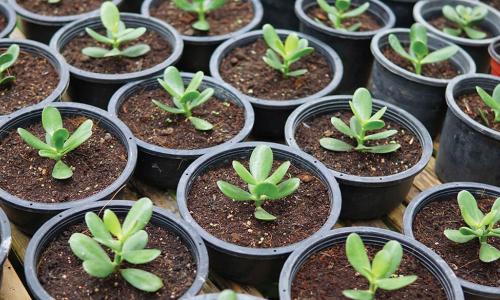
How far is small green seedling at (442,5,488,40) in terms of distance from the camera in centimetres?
288

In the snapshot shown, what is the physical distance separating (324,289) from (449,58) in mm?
1401

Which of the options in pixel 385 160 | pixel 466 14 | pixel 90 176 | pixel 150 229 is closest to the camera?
pixel 150 229

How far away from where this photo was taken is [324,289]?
5.87 ft

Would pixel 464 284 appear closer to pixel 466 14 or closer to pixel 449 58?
pixel 449 58

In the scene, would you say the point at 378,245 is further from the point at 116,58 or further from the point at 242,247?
the point at 116,58

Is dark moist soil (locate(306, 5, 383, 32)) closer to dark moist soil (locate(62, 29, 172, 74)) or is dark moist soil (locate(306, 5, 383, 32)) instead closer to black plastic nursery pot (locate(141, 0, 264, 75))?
black plastic nursery pot (locate(141, 0, 264, 75))

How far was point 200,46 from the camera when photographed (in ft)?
9.26

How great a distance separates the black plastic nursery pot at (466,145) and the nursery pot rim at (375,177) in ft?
0.42

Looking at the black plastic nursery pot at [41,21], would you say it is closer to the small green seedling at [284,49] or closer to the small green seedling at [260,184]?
the small green seedling at [284,49]

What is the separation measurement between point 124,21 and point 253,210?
1.25 meters

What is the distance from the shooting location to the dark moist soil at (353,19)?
3.00m

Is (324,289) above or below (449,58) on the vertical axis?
below

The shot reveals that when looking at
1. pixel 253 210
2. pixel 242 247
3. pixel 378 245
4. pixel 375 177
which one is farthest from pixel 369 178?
pixel 242 247

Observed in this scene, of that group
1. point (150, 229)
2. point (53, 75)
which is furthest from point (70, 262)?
point (53, 75)
